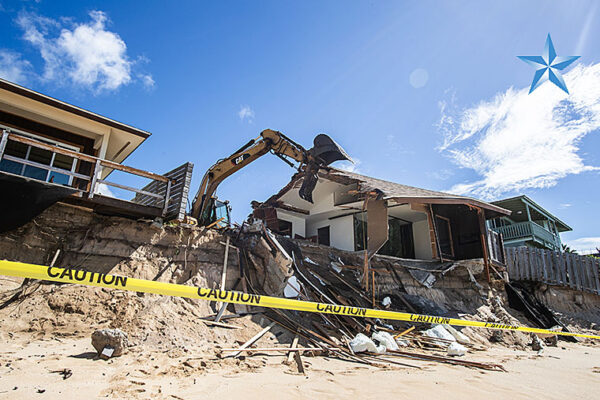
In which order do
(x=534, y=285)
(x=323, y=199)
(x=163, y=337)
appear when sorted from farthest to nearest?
1. (x=534, y=285)
2. (x=323, y=199)
3. (x=163, y=337)

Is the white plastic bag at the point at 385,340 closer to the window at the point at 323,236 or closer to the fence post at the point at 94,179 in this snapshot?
the fence post at the point at 94,179

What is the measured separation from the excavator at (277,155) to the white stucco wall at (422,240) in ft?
25.0

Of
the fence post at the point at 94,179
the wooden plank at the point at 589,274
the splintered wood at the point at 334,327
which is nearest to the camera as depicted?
the splintered wood at the point at 334,327

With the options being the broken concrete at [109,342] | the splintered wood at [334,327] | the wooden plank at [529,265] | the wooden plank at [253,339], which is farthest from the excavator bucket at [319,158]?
the wooden plank at [529,265]

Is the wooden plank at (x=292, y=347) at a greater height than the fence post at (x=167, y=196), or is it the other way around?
the fence post at (x=167, y=196)

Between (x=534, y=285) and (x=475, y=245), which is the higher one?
(x=475, y=245)

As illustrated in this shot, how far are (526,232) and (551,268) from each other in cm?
885

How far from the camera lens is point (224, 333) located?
711 cm

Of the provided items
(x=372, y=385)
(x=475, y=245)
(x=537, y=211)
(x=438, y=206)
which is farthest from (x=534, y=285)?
(x=372, y=385)

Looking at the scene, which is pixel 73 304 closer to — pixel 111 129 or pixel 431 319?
pixel 111 129

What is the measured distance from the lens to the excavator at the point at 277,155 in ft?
34.1

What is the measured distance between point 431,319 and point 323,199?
9500 millimetres

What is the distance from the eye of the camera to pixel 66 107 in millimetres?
9773

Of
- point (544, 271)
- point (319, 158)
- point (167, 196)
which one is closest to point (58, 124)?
point (167, 196)
